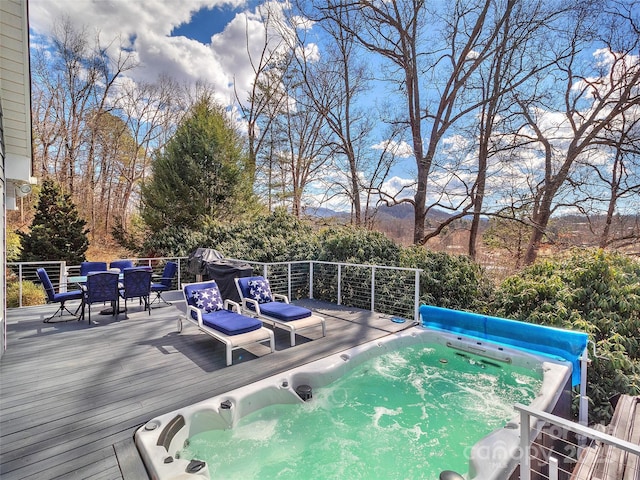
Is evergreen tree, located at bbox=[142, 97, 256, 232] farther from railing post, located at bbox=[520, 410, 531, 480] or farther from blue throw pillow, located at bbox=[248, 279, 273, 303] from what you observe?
railing post, located at bbox=[520, 410, 531, 480]

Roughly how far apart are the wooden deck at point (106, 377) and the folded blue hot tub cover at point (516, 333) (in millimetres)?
745

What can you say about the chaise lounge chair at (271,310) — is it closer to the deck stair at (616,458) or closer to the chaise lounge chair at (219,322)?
the chaise lounge chair at (219,322)

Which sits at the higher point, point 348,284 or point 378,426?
point 348,284

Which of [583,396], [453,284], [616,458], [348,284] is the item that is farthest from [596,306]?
[348,284]

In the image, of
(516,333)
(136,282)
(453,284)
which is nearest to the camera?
(516,333)

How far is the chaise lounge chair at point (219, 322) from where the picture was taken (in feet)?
14.0

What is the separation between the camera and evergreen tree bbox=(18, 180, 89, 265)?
10.8 meters

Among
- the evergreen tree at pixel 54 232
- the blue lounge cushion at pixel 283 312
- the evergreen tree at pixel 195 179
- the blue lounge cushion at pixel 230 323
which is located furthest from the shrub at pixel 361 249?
the evergreen tree at pixel 54 232

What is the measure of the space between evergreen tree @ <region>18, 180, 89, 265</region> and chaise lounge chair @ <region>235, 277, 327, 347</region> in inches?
372

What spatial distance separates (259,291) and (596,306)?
18.6 feet

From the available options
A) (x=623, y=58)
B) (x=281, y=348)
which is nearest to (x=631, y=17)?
(x=623, y=58)

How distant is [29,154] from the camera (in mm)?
5762

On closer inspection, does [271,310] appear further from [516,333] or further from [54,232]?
[54,232]

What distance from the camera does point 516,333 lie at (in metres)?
4.86
